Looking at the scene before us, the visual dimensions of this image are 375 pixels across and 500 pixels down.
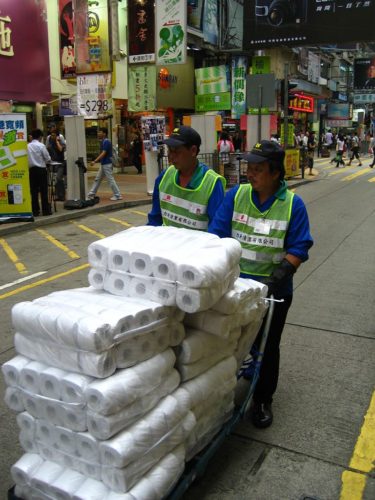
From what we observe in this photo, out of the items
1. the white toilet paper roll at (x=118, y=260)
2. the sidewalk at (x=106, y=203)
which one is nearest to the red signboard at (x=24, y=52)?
the sidewalk at (x=106, y=203)

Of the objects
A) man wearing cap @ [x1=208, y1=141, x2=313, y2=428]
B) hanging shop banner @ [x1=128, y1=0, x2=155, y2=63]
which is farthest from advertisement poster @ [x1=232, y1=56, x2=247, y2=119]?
man wearing cap @ [x1=208, y1=141, x2=313, y2=428]

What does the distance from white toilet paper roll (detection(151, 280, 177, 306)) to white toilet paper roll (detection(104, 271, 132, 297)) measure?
16 centimetres

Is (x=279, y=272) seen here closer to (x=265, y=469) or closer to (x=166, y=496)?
(x=265, y=469)

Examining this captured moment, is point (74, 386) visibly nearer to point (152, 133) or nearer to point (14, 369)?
point (14, 369)

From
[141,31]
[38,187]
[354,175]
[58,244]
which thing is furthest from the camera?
[354,175]

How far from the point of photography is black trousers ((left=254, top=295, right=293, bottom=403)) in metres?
3.43

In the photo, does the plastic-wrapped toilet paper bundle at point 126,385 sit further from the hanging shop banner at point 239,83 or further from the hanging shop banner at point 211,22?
the hanging shop banner at point 239,83

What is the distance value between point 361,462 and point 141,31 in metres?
14.7

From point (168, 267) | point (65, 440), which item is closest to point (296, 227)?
point (168, 267)

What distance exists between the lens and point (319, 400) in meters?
3.90

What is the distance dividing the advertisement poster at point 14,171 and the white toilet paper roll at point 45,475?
30.3 feet

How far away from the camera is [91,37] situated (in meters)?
15.0

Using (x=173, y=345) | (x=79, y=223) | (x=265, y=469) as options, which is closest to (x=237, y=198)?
(x=173, y=345)

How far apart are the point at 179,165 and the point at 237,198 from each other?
1.73ft
